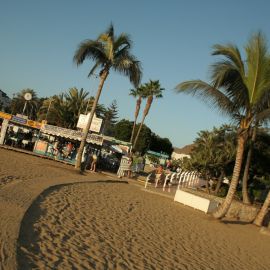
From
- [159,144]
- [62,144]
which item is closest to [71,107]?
[62,144]

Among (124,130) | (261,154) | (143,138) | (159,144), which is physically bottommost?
(261,154)

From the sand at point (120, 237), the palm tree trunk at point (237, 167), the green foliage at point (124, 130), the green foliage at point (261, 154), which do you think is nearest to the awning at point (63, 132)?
the green foliage at point (261, 154)

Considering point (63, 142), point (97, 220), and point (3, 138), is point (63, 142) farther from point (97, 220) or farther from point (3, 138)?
point (97, 220)

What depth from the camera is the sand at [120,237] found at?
6.05 metres

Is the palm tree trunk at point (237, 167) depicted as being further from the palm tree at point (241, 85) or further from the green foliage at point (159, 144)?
the green foliage at point (159, 144)

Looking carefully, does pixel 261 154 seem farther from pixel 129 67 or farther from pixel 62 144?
pixel 62 144

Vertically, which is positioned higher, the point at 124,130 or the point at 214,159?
the point at 124,130

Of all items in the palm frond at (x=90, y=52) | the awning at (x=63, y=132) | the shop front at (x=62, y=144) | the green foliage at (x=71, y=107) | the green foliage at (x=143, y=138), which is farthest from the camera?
the green foliage at (x=143, y=138)

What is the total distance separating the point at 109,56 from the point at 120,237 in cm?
1423

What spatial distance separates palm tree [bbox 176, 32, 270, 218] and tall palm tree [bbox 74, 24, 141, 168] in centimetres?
798

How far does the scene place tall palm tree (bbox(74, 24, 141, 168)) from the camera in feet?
67.5

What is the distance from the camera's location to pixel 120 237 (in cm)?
802

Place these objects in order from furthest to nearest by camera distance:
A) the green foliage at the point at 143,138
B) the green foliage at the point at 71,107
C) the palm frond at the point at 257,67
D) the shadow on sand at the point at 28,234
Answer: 1. the green foliage at the point at 143,138
2. the green foliage at the point at 71,107
3. the palm frond at the point at 257,67
4. the shadow on sand at the point at 28,234

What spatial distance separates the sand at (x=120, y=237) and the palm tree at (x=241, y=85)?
108 inches
